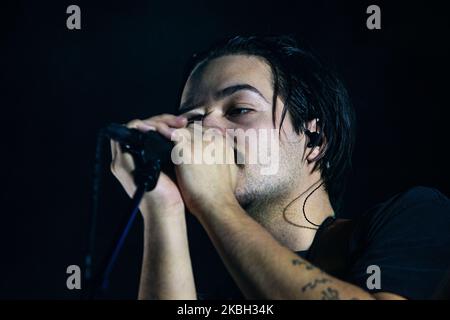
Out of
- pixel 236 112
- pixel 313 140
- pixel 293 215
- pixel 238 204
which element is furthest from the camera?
pixel 313 140

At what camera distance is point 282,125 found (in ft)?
5.76

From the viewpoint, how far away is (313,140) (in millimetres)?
1867

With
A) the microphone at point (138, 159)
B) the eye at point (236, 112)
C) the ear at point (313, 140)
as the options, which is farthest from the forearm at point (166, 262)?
the ear at point (313, 140)

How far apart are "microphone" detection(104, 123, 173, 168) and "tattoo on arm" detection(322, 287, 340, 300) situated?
512mm

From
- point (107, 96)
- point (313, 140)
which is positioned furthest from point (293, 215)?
point (107, 96)

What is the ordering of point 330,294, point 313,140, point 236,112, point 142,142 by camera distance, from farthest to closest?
point 313,140 → point 236,112 → point 142,142 → point 330,294

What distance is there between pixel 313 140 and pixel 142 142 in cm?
90

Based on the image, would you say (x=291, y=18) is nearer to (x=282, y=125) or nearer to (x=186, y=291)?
(x=282, y=125)

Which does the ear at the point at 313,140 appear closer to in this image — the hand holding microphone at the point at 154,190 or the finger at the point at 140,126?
the hand holding microphone at the point at 154,190

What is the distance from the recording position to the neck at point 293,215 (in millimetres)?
1686

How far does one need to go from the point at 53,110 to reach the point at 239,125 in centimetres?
110

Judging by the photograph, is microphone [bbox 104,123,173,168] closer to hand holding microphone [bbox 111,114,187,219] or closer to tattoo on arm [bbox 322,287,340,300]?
hand holding microphone [bbox 111,114,187,219]

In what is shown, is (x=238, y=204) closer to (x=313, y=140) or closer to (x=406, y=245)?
(x=406, y=245)
